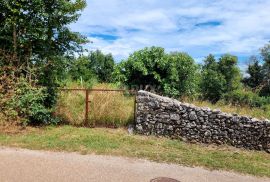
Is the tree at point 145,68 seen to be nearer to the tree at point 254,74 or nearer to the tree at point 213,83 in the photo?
the tree at point 213,83

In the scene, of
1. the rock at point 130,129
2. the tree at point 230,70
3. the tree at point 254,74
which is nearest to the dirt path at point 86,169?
the rock at point 130,129

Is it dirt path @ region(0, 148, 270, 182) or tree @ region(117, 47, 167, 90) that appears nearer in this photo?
dirt path @ region(0, 148, 270, 182)

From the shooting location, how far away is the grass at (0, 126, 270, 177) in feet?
25.7

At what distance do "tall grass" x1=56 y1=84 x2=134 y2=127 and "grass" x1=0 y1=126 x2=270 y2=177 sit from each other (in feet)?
3.37

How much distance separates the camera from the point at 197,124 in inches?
397

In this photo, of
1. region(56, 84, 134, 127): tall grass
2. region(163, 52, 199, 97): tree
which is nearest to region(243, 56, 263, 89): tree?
region(163, 52, 199, 97): tree

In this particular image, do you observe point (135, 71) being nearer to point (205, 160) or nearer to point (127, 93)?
point (127, 93)

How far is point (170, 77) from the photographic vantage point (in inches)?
740

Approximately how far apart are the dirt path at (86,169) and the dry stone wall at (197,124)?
2725 mm

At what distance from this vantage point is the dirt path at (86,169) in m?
6.27

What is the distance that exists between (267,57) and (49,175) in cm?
4142

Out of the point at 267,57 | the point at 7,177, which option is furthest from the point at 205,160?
the point at 267,57

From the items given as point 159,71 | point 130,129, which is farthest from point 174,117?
point 159,71

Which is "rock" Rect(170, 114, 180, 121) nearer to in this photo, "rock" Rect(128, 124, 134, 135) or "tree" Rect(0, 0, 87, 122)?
"rock" Rect(128, 124, 134, 135)
